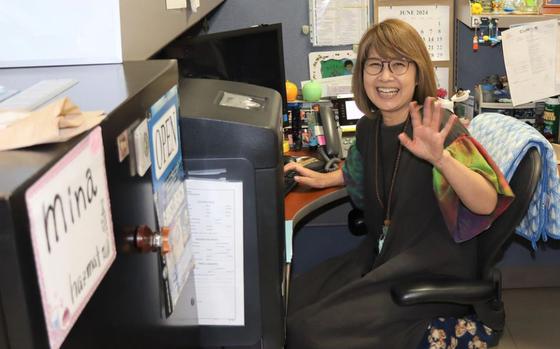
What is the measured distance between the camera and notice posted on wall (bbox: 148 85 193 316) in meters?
0.72

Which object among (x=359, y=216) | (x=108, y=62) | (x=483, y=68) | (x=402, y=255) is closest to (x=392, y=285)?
(x=402, y=255)

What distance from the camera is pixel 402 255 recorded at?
1640mm

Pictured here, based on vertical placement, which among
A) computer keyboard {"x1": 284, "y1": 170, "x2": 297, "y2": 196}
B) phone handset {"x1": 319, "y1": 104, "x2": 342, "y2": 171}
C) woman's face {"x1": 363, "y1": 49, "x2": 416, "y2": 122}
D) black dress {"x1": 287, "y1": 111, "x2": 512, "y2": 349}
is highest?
woman's face {"x1": 363, "y1": 49, "x2": 416, "y2": 122}

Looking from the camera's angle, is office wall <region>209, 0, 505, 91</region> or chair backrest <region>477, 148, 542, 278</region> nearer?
chair backrest <region>477, 148, 542, 278</region>

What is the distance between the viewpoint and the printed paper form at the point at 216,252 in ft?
2.94

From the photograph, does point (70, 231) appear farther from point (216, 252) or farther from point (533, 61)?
point (533, 61)

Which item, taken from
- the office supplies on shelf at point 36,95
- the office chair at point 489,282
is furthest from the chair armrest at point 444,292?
the office supplies on shelf at point 36,95

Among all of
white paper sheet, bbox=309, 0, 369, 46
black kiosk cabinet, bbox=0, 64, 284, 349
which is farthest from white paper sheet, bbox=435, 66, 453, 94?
black kiosk cabinet, bbox=0, 64, 284, 349

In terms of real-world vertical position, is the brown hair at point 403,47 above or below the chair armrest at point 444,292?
above

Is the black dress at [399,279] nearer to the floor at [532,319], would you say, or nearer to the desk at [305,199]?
the desk at [305,199]

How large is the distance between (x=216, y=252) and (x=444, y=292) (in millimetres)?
741

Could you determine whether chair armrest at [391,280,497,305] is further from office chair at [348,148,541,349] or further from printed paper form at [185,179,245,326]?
printed paper form at [185,179,245,326]

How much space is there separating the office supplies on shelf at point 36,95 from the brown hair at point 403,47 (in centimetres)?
116

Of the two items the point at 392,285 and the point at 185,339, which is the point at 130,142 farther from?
the point at 392,285
